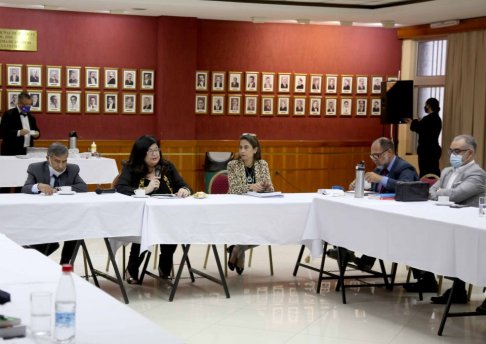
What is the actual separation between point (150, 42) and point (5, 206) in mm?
6533

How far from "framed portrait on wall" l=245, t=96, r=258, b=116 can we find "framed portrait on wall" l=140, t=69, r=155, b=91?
1532 millimetres

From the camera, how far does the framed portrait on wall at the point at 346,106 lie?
39.9 feet

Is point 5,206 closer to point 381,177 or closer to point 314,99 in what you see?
point 381,177

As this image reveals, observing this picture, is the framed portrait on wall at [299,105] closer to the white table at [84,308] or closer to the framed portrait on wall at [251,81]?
the framed portrait on wall at [251,81]

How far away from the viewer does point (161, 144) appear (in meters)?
11.0

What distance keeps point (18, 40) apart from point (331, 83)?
4964 mm

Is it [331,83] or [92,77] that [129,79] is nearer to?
[92,77]

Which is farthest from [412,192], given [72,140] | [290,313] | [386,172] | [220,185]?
[72,140]

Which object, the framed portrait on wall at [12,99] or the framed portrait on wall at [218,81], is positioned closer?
the framed portrait on wall at [12,99]

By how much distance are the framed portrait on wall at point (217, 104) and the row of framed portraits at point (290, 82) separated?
101 mm

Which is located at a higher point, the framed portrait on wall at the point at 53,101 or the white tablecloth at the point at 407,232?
the framed portrait on wall at the point at 53,101

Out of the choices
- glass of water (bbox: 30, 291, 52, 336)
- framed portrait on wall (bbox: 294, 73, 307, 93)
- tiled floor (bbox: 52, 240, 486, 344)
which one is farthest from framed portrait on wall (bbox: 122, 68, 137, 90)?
glass of water (bbox: 30, 291, 52, 336)

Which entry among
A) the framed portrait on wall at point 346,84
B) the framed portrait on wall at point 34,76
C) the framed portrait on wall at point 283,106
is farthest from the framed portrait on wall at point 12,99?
the framed portrait on wall at point 346,84

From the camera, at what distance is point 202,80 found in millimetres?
11484
